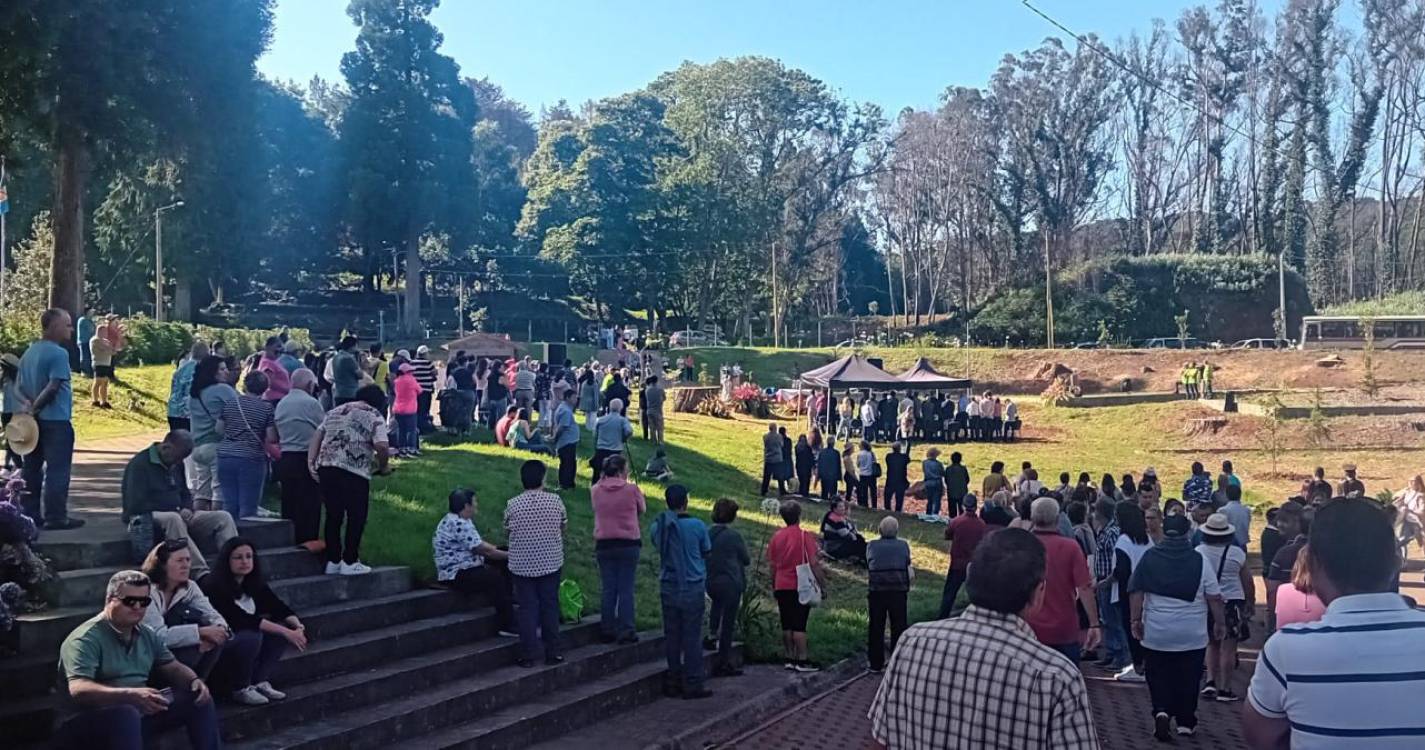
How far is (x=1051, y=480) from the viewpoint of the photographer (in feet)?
80.8

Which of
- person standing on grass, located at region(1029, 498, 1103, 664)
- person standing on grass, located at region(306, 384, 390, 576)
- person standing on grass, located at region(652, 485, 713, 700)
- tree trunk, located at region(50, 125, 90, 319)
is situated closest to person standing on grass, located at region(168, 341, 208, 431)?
person standing on grass, located at region(306, 384, 390, 576)

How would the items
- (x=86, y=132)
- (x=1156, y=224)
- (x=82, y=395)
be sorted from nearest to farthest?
(x=86, y=132) < (x=82, y=395) < (x=1156, y=224)

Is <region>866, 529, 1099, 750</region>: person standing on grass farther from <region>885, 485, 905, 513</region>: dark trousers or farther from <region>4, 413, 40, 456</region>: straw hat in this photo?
<region>885, 485, 905, 513</region>: dark trousers

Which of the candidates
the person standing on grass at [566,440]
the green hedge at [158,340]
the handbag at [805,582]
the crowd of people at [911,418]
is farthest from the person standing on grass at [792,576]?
the crowd of people at [911,418]

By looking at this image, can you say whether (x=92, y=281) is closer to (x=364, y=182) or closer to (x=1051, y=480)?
(x=364, y=182)

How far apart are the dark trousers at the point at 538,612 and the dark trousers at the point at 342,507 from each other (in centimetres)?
117

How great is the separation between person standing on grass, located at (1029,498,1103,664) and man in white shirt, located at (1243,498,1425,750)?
3834mm

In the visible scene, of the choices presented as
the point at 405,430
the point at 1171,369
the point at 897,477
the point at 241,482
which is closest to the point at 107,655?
the point at 241,482

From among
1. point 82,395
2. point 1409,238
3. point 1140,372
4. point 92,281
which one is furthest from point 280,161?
point 1409,238

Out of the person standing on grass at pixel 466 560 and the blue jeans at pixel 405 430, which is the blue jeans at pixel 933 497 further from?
the person standing on grass at pixel 466 560

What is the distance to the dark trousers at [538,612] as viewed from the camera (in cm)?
813

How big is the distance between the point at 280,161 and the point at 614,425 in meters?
39.3

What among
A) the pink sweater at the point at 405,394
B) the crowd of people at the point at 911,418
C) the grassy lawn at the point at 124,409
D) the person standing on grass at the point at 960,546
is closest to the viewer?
the person standing on grass at the point at 960,546

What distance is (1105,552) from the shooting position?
32.1 feet
